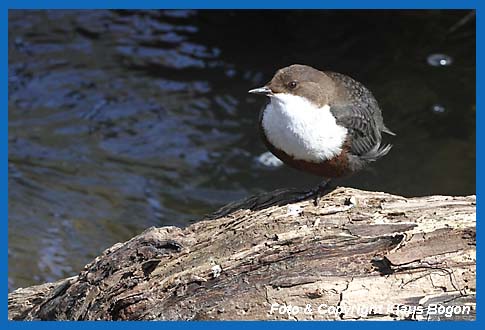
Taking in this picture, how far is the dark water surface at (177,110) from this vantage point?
18.6 feet

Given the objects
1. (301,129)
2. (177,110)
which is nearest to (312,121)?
(301,129)

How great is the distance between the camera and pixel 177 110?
6688 millimetres

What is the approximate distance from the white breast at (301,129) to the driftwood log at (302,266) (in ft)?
0.64

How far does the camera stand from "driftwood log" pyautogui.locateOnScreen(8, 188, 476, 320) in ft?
9.54

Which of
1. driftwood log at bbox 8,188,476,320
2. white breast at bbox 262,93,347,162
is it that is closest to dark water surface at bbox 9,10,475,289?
driftwood log at bbox 8,188,476,320

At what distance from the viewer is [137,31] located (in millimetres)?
7770

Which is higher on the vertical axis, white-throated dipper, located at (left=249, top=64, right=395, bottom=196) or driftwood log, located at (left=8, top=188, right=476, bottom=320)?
white-throated dipper, located at (left=249, top=64, right=395, bottom=196)

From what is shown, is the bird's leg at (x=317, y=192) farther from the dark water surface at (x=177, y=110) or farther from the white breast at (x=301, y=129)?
the dark water surface at (x=177, y=110)

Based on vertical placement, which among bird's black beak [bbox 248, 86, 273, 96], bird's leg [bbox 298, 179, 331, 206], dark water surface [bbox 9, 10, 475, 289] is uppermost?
bird's black beak [bbox 248, 86, 273, 96]

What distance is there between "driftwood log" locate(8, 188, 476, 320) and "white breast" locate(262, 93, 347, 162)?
0.64 feet

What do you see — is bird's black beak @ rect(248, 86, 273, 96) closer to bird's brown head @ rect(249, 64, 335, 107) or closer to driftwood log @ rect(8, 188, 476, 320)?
bird's brown head @ rect(249, 64, 335, 107)

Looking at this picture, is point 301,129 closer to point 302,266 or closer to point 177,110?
point 302,266

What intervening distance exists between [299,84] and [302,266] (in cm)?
71

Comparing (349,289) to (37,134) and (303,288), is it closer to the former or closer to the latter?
(303,288)
